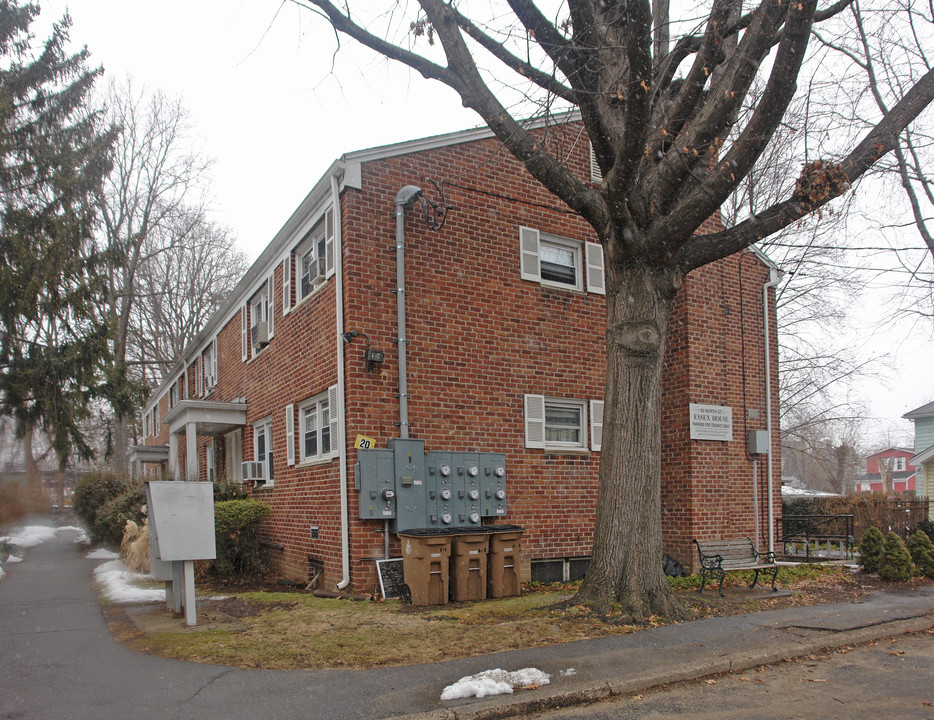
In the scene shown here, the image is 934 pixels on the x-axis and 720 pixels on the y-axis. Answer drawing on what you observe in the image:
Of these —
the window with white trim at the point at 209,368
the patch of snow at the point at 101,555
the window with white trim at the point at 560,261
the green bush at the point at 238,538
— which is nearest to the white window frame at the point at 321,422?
the green bush at the point at 238,538

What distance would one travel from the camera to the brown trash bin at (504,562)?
33.9 feet

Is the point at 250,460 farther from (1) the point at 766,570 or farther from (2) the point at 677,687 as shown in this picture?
(2) the point at 677,687

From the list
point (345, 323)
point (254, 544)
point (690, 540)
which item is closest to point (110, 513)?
point (254, 544)

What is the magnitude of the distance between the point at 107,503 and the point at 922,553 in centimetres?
1849

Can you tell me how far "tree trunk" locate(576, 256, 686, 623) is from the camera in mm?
8344

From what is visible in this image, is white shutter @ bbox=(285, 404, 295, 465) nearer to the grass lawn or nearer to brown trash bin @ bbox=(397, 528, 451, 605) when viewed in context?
the grass lawn

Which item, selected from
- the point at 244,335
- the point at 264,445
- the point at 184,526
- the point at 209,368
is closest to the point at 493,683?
the point at 184,526

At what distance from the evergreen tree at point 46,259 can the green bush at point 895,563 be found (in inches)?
650

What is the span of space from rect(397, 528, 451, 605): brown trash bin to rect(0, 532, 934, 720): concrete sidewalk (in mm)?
2979

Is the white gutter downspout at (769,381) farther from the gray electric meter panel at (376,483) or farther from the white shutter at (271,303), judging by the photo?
the white shutter at (271,303)

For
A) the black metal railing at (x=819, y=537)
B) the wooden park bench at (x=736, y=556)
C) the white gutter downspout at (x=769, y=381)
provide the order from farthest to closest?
the black metal railing at (x=819, y=537)
the white gutter downspout at (x=769, y=381)
the wooden park bench at (x=736, y=556)


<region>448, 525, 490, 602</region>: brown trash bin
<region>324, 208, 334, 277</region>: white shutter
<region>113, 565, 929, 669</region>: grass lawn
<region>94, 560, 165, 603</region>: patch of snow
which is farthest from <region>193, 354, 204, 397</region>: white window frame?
<region>448, 525, 490, 602</region>: brown trash bin

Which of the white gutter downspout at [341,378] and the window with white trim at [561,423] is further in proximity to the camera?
the window with white trim at [561,423]

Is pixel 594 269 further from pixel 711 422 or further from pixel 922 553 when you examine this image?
pixel 922 553
